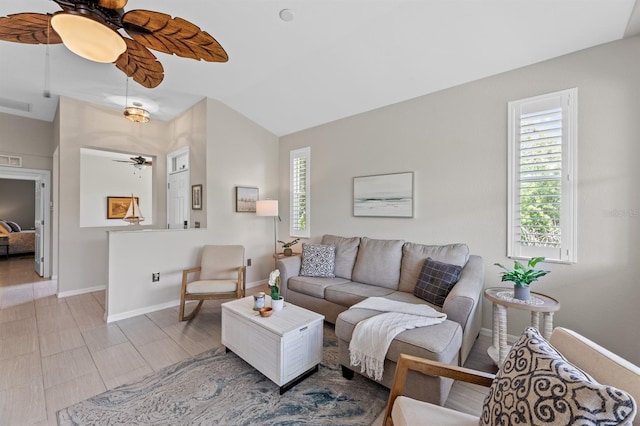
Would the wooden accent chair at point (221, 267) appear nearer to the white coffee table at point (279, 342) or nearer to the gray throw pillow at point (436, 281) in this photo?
the white coffee table at point (279, 342)

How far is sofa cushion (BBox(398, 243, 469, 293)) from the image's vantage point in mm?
2754

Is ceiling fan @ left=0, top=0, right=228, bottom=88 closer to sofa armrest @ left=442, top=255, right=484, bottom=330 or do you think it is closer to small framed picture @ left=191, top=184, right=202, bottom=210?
small framed picture @ left=191, top=184, right=202, bottom=210

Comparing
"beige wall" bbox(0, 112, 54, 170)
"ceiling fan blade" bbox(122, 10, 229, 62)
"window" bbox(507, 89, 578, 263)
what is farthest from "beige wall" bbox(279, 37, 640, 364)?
"beige wall" bbox(0, 112, 54, 170)

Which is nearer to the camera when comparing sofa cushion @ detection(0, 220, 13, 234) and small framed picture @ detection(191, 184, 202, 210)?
small framed picture @ detection(191, 184, 202, 210)

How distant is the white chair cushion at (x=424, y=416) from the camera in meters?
1.15

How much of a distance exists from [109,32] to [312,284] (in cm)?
274

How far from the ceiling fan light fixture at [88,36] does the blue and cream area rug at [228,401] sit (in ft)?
7.49

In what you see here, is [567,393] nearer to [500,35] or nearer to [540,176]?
[540,176]

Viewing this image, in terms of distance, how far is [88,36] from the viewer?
1561 millimetres

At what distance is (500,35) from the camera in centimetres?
235

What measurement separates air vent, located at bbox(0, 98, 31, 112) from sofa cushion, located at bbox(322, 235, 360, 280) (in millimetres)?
5389

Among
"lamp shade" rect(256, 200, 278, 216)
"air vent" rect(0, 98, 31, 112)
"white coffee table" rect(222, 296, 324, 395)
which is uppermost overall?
"air vent" rect(0, 98, 31, 112)

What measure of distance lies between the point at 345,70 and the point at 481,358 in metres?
3.30

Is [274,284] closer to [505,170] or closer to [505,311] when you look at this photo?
[505,311]
